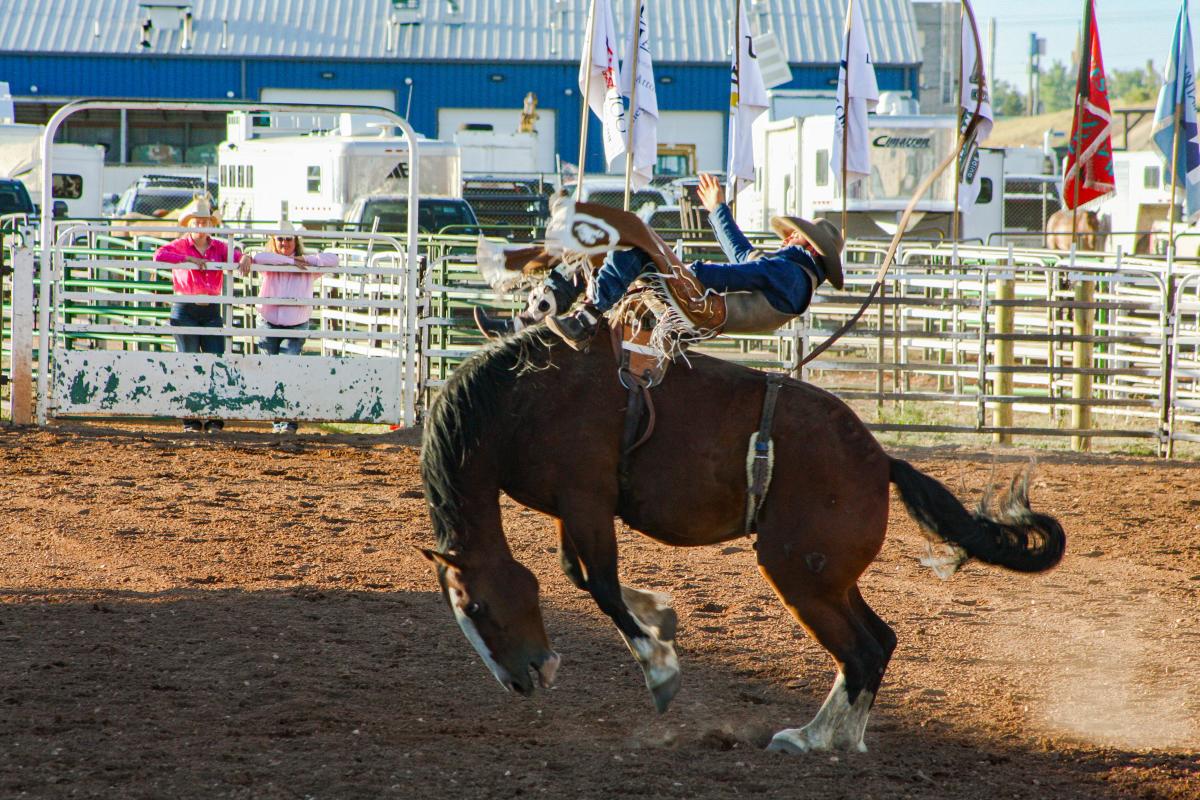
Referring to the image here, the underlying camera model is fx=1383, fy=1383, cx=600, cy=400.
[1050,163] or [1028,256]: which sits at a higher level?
[1050,163]

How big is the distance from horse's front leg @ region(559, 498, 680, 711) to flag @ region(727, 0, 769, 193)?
843 cm

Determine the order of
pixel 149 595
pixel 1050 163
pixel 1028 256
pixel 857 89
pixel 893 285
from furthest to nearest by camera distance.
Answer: pixel 1050 163 → pixel 1028 256 → pixel 893 285 → pixel 857 89 → pixel 149 595

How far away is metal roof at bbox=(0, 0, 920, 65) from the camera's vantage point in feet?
117

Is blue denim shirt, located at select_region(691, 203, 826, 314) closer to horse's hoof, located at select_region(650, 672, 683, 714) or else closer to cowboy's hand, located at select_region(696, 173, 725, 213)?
cowboy's hand, located at select_region(696, 173, 725, 213)

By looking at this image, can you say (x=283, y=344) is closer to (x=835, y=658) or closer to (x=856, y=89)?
(x=856, y=89)

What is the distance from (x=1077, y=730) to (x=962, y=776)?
792 mm

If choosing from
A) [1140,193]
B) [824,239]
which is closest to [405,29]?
[1140,193]

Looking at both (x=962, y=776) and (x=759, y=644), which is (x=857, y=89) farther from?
(x=962, y=776)

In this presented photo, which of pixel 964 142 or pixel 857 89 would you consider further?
pixel 857 89

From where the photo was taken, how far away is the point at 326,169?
2191cm

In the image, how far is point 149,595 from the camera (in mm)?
6262

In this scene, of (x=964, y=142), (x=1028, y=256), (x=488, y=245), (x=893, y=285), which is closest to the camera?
(x=488, y=245)

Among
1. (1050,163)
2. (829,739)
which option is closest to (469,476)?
(829,739)

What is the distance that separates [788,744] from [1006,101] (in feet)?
390
